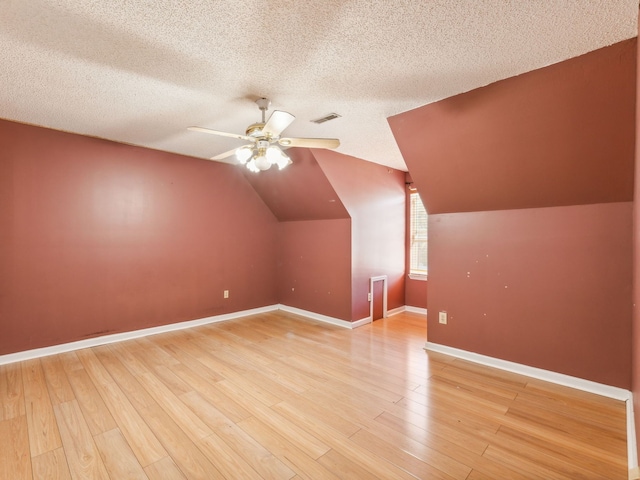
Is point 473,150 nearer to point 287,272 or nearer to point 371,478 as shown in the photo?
point 371,478

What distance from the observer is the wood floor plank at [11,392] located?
2.25 metres

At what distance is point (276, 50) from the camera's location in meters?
1.87

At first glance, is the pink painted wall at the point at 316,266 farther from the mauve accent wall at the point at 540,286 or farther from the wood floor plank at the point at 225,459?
the wood floor plank at the point at 225,459

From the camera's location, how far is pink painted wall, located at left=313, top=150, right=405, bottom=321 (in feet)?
13.9

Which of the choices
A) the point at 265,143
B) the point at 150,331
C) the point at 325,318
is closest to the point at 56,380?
the point at 150,331

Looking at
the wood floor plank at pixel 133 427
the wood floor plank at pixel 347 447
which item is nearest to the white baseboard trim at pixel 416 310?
the wood floor plank at pixel 347 447

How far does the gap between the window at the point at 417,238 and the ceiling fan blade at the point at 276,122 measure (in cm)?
360

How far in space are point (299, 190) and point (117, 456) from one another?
350 centimetres

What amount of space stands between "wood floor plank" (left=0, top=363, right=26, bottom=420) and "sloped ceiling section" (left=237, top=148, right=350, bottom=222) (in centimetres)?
351

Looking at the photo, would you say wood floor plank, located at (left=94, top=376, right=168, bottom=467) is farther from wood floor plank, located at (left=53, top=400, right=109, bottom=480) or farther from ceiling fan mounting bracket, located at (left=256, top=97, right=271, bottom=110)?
ceiling fan mounting bracket, located at (left=256, top=97, right=271, bottom=110)

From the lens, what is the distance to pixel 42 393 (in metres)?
2.52

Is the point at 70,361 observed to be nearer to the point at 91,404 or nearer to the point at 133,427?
the point at 91,404

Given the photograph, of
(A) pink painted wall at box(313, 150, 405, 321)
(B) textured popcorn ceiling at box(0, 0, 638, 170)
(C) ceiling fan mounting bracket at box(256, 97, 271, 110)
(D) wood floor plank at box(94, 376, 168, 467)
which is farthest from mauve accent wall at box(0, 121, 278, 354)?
(C) ceiling fan mounting bracket at box(256, 97, 271, 110)

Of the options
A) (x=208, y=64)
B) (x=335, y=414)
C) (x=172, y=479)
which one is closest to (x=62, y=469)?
(x=172, y=479)
